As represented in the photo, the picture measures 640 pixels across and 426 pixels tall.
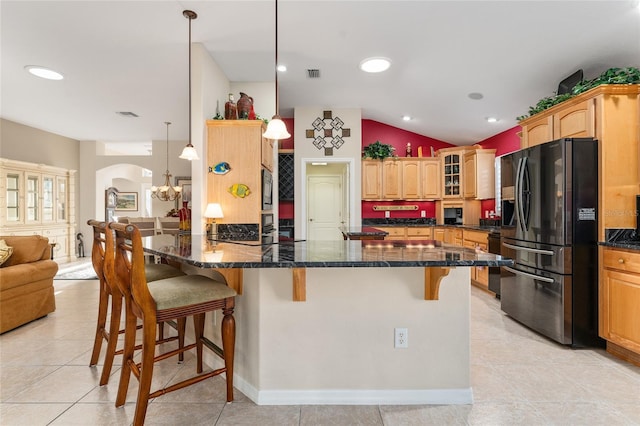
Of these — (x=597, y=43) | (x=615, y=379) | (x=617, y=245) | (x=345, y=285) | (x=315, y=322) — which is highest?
(x=597, y=43)

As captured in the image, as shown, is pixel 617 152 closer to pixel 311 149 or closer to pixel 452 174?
pixel 452 174

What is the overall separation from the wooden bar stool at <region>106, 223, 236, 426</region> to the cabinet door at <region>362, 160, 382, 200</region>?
4.45 metres

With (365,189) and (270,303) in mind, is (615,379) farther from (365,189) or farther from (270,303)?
(365,189)

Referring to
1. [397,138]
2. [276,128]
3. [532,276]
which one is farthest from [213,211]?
[397,138]

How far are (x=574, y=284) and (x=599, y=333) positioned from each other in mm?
422

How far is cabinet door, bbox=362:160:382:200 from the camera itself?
6.15 meters

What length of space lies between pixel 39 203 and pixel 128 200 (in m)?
4.99

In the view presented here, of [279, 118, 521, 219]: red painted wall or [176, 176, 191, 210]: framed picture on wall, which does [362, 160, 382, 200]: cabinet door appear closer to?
[279, 118, 521, 219]: red painted wall

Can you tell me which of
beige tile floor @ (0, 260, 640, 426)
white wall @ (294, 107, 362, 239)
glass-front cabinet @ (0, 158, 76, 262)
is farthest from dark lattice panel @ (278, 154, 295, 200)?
glass-front cabinet @ (0, 158, 76, 262)

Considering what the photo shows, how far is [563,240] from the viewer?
2.83 metres

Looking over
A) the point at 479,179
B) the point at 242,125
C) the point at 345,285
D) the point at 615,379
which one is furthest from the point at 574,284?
the point at 242,125

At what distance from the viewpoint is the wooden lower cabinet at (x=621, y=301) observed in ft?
8.06

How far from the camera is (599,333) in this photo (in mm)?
2758

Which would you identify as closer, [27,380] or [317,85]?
[27,380]
